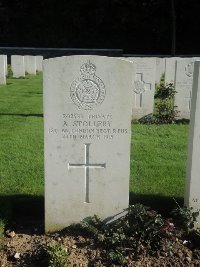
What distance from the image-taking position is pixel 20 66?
1689cm

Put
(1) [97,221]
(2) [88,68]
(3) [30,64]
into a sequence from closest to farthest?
(2) [88,68] → (1) [97,221] → (3) [30,64]

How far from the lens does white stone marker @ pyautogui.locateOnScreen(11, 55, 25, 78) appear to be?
1670 centimetres

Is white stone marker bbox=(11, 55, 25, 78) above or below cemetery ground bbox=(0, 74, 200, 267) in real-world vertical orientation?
above

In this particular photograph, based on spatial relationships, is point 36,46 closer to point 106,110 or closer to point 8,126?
point 8,126

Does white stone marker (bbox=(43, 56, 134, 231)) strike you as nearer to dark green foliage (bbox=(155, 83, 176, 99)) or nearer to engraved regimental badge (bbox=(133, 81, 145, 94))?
engraved regimental badge (bbox=(133, 81, 145, 94))

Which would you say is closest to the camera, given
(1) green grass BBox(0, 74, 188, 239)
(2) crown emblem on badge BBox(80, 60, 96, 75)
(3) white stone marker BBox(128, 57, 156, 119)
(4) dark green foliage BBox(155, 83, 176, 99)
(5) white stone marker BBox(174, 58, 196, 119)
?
(2) crown emblem on badge BBox(80, 60, 96, 75)

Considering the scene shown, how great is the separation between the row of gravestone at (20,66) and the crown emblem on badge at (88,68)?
10.2m

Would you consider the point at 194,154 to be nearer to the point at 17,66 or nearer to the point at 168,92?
the point at 168,92

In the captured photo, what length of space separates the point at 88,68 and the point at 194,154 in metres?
1.29

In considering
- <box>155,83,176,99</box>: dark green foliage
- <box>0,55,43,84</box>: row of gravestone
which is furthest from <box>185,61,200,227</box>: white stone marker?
<box>0,55,43,84</box>: row of gravestone

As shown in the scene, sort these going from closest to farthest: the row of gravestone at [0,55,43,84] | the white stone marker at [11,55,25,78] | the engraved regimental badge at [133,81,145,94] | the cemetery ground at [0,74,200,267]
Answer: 1. the cemetery ground at [0,74,200,267]
2. the engraved regimental badge at [133,81,145,94]
3. the row of gravestone at [0,55,43,84]
4. the white stone marker at [11,55,25,78]

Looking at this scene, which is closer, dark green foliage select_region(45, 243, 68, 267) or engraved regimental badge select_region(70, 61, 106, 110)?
dark green foliage select_region(45, 243, 68, 267)

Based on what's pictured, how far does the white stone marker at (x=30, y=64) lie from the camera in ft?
60.4

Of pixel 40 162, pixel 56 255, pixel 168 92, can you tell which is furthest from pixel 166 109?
pixel 56 255
